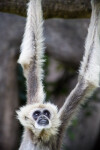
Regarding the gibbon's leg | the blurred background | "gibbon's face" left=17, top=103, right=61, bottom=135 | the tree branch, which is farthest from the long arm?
the blurred background

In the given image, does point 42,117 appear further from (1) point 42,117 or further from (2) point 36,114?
(2) point 36,114

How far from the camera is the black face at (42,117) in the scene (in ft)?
26.8

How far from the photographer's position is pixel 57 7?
29.2ft

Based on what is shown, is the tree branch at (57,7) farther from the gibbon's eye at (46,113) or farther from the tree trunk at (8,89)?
the tree trunk at (8,89)

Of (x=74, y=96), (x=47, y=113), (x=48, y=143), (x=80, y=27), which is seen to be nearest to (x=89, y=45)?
(x=74, y=96)

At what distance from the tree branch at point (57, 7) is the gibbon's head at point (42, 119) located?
2.03m

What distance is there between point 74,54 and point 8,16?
9.09 feet

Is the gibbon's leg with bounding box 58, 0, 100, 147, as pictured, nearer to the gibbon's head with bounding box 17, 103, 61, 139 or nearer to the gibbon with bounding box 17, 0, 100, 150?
the gibbon with bounding box 17, 0, 100, 150

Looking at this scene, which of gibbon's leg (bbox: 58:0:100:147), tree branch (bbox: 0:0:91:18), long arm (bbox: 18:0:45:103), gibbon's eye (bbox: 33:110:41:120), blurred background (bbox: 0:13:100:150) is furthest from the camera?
blurred background (bbox: 0:13:100:150)

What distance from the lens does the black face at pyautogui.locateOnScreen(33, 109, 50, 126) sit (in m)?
8.17

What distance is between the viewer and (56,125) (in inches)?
323

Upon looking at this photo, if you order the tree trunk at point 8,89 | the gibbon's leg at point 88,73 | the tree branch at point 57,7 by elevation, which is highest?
the tree branch at point 57,7

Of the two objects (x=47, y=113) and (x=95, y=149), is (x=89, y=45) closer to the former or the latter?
(x=47, y=113)

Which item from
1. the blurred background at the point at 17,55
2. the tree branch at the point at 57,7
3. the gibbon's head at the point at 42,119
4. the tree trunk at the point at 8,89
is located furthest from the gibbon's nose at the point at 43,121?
the tree trunk at the point at 8,89
